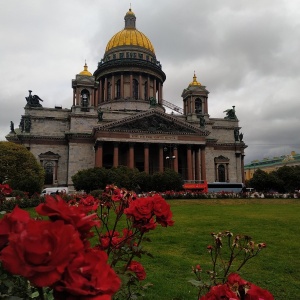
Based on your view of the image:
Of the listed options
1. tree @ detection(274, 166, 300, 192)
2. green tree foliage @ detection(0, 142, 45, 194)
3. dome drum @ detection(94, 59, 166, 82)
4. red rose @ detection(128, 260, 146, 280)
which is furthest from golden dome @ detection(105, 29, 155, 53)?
red rose @ detection(128, 260, 146, 280)

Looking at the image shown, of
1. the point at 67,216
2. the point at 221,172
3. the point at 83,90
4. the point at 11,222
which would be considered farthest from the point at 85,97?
the point at 67,216

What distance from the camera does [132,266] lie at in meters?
3.86

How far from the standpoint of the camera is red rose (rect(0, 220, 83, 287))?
1457mm

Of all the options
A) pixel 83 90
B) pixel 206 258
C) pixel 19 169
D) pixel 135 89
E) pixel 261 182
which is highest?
pixel 135 89

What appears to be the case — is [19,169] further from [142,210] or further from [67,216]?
[67,216]

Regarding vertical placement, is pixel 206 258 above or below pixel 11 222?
below

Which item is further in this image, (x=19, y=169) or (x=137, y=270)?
(x=19, y=169)

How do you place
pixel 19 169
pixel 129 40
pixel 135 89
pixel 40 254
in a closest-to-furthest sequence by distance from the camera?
pixel 40 254
pixel 19 169
pixel 135 89
pixel 129 40

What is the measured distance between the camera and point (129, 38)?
225 ft

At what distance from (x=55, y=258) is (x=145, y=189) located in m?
38.6

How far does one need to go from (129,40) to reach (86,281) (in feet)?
231

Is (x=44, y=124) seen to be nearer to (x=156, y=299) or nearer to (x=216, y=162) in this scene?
(x=216, y=162)

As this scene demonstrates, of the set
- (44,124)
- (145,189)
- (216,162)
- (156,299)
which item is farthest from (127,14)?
(156,299)

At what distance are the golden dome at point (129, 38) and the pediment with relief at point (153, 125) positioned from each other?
22729 millimetres
